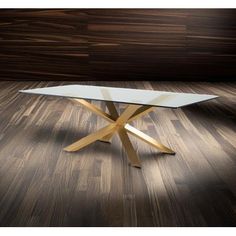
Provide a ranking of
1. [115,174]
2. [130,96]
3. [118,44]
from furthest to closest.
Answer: [118,44], [130,96], [115,174]

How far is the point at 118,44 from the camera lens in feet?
22.0

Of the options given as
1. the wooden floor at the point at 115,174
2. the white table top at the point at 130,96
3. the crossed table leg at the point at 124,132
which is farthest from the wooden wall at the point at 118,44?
the crossed table leg at the point at 124,132

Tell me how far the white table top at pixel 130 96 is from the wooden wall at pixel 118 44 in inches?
136

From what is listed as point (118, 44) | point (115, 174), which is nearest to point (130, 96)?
point (115, 174)

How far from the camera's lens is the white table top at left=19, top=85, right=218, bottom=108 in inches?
108

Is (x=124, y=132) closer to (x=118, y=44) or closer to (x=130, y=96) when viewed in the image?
(x=130, y=96)

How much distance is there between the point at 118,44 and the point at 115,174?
438cm

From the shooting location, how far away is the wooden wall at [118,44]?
660cm

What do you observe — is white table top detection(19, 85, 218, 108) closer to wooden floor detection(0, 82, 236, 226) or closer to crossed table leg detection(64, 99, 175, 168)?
crossed table leg detection(64, 99, 175, 168)

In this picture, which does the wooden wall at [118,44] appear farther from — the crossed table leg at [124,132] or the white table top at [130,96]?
the crossed table leg at [124,132]

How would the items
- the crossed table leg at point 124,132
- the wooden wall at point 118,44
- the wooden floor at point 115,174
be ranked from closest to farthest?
the wooden floor at point 115,174 → the crossed table leg at point 124,132 → the wooden wall at point 118,44

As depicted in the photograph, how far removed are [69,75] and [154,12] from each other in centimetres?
177

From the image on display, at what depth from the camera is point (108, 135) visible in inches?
132

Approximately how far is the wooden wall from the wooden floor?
2564 mm
